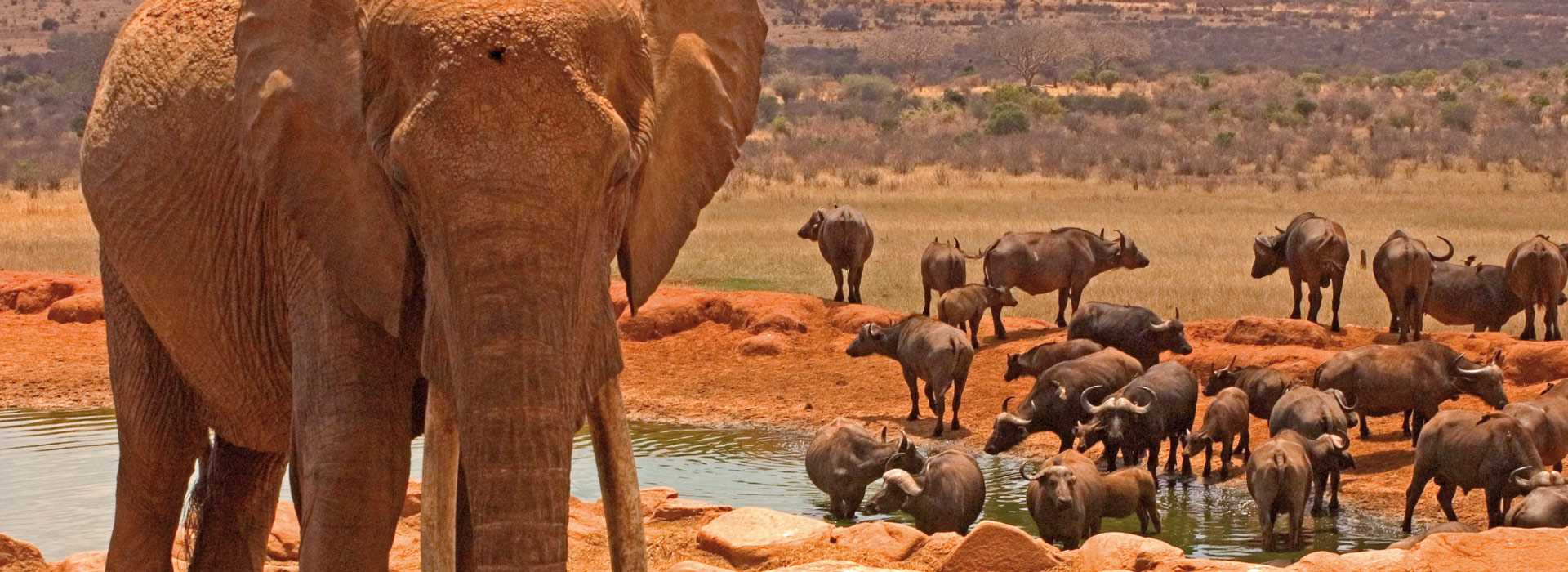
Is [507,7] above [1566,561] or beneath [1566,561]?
above

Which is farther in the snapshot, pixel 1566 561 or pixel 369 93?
pixel 1566 561

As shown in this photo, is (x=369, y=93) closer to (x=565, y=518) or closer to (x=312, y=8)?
(x=312, y=8)

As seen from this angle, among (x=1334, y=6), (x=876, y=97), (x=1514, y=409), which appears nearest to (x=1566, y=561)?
(x=1514, y=409)

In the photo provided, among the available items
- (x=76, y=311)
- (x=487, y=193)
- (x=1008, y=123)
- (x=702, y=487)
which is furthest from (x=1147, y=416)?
(x=1008, y=123)

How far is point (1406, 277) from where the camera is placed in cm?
1822

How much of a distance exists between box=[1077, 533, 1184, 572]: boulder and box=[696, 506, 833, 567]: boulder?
45.9 inches

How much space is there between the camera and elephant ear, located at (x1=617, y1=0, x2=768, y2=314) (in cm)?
489

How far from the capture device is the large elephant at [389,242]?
152 inches

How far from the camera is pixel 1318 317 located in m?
21.2

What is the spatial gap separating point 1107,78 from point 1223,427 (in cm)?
6154

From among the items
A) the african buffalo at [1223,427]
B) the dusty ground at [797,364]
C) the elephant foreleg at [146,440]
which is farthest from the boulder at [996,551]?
the dusty ground at [797,364]

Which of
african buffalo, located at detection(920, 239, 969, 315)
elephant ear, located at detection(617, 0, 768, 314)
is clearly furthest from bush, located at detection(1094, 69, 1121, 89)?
elephant ear, located at detection(617, 0, 768, 314)

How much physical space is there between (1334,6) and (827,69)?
1974 inches

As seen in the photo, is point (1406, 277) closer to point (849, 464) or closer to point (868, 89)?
point (849, 464)
